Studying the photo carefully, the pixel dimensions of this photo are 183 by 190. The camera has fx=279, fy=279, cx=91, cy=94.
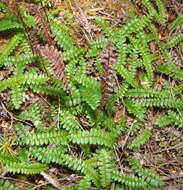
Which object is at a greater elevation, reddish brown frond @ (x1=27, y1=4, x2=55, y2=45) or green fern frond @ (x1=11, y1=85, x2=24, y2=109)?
reddish brown frond @ (x1=27, y1=4, x2=55, y2=45)

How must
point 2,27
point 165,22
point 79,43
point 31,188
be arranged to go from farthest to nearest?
point 165,22, point 79,43, point 2,27, point 31,188

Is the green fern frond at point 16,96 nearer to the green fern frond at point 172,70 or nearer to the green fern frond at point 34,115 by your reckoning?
the green fern frond at point 34,115

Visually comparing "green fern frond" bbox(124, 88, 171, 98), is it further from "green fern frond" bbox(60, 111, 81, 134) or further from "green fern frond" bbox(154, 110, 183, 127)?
"green fern frond" bbox(60, 111, 81, 134)

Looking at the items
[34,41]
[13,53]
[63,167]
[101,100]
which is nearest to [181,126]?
[101,100]

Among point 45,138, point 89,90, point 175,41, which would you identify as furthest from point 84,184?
point 175,41

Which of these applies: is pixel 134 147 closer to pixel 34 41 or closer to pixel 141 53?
pixel 141 53

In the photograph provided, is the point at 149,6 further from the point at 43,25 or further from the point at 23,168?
the point at 23,168

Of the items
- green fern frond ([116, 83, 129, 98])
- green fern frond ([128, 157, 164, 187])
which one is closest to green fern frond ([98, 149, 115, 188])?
green fern frond ([128, 157, 164, 187])
